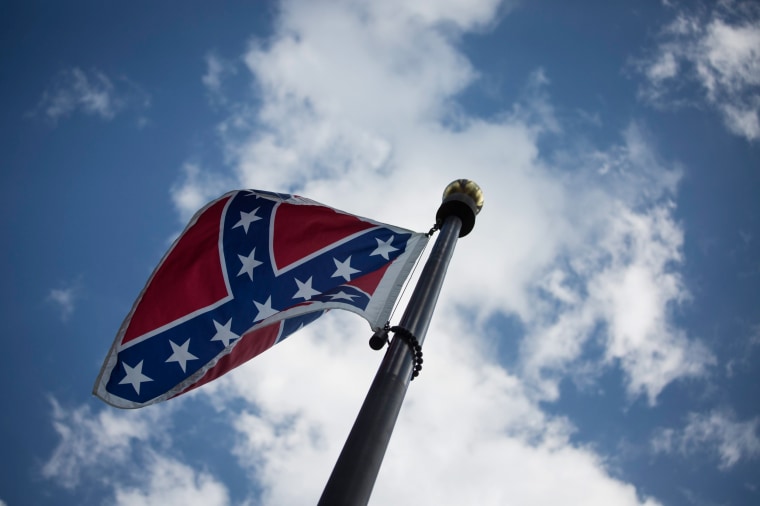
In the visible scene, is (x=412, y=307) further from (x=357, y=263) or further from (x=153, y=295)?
(x=153, y=295)

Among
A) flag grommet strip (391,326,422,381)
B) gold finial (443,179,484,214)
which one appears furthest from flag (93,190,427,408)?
gold finial (443,179,484,214)

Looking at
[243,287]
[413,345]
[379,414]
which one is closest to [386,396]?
[379,414]

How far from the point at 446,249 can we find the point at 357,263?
145 centimetres

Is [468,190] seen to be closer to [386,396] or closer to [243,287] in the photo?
[243,287]

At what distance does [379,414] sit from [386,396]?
0.24 m

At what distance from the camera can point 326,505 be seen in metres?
4.12

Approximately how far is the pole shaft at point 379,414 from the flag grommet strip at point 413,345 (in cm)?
5

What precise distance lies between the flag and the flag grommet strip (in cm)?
35

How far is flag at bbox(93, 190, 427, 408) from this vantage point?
6.52 m

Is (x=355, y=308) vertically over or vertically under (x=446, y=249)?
under

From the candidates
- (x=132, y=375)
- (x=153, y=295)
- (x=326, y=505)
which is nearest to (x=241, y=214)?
(x=153, y=295)

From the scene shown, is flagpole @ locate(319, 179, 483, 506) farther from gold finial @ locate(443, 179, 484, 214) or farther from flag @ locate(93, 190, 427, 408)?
gold finial @ locate(443, 179, 484, 214)

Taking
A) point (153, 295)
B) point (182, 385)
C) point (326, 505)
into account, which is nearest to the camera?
point (326, 505)

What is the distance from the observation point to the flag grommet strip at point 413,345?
580 centimetres
